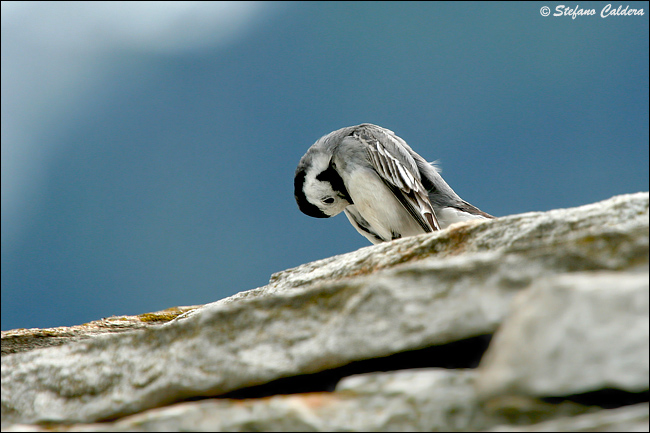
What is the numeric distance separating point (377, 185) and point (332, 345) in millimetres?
4671

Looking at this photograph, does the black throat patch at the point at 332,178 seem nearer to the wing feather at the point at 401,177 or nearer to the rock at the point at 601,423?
the wing feather at the point at 401,177

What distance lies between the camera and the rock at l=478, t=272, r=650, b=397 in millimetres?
1577

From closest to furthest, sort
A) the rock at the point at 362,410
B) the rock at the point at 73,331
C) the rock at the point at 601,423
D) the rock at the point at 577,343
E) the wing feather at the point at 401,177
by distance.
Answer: the rock at the point at 577,343
the rock at the point at 601,423
the rock at the point at 362,410
the rock at the point at 73,331
the wing feather at the point at 401,177

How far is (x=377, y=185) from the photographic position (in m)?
6.62

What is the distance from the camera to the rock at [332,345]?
5.91 ft

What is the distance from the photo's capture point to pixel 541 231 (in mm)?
2814

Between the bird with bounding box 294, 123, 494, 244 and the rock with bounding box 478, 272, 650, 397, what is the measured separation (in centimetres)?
476

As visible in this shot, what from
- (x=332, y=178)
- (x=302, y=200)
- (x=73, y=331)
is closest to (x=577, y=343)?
(x=73, y=331)

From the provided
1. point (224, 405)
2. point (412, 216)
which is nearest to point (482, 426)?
point (224, 405)

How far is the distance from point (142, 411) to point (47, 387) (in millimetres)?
495

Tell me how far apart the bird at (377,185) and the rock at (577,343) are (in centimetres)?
476

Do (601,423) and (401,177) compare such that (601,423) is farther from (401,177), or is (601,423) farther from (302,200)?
(302,200)

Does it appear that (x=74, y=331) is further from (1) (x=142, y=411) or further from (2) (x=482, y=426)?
(2) (x=482, y=426)

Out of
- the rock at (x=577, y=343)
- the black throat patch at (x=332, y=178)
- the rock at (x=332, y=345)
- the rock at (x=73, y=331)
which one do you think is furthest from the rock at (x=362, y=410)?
the black throat patch at (x=332, y=178)
